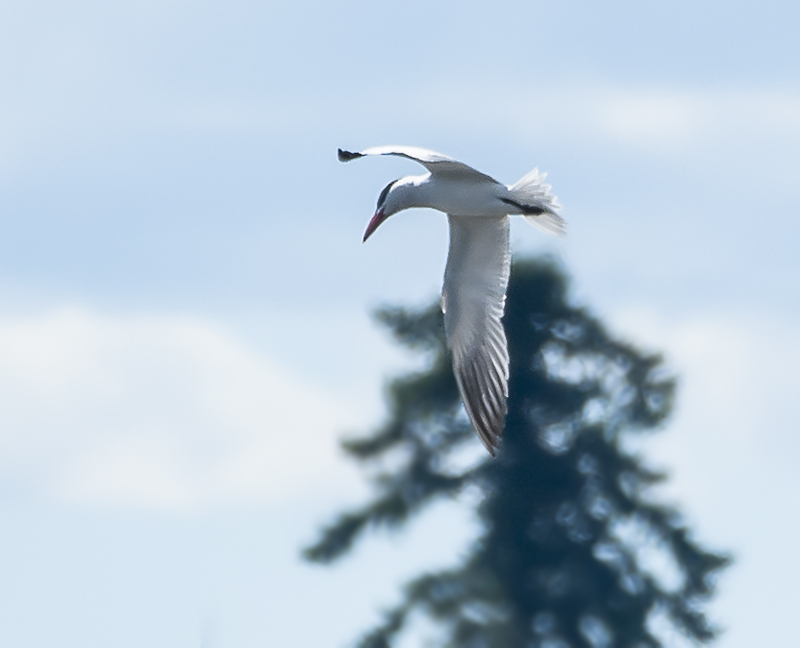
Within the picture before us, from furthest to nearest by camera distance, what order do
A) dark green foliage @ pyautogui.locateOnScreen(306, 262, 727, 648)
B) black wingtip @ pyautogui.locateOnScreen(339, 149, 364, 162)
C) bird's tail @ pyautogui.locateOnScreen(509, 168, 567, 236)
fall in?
dark green foliage @ pyautogui.locateOnScreen(306, 262, 727, 648), bird's tail @ pyautogui.locateOnScreen(509, 168, 567, 236), black wingtip @ pyautogui.locateOnScreen(339, 149, 364, 162)

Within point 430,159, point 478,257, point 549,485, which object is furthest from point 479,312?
point 549,485

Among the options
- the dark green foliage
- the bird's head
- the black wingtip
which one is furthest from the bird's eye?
the dark green foliage

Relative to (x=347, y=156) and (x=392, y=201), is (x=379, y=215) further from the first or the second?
(x=347, y=156)

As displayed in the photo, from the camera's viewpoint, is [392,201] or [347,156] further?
[392,201]

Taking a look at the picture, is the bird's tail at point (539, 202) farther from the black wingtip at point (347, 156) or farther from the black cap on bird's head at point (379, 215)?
the black wingtip at point (347, 156)

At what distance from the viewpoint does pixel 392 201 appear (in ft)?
25.4

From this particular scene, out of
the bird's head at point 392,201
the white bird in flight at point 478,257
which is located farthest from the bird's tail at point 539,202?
the bird's head at point 392,201

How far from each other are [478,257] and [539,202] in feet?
1.62

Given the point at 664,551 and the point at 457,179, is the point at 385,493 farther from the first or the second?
the point at 457,179

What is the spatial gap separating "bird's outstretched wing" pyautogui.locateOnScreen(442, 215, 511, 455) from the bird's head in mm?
425

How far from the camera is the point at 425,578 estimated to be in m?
18.2

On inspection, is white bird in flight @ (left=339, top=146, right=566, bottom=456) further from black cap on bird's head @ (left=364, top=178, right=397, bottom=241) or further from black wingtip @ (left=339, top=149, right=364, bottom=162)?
black wingtip @ (left=339, top=149, right=364, bottom=162)

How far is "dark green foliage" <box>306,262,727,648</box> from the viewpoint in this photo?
18.7 meters

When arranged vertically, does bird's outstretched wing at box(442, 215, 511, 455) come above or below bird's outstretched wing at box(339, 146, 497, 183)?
below
